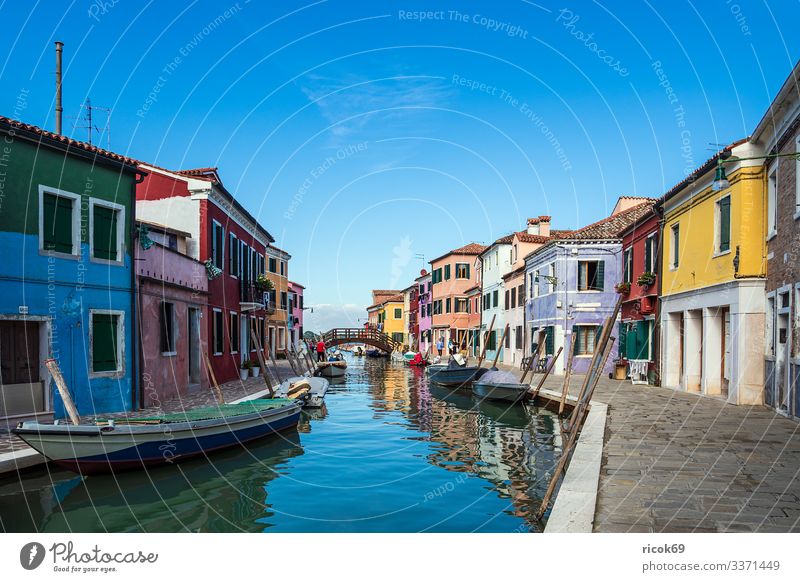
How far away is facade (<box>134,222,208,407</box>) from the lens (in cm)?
1575

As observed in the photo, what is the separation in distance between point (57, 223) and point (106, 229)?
4.70ft

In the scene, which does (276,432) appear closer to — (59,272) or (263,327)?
(59,272)

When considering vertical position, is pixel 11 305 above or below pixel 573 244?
below

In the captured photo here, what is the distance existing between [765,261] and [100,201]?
16.5 m

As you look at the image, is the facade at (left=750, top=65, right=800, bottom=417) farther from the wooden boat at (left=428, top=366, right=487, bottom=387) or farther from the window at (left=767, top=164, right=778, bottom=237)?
the wooden boat at (left=428, top=366, right=487, bottom=387)

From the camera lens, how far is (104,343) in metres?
14.4

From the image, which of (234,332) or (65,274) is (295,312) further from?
(65,274)

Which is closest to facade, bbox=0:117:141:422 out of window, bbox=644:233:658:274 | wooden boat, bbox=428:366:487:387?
wooden boat, bbox=428:366:487:387

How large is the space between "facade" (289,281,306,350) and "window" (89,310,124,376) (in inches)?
1409

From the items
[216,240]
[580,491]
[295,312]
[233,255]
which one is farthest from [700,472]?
[295,312]
